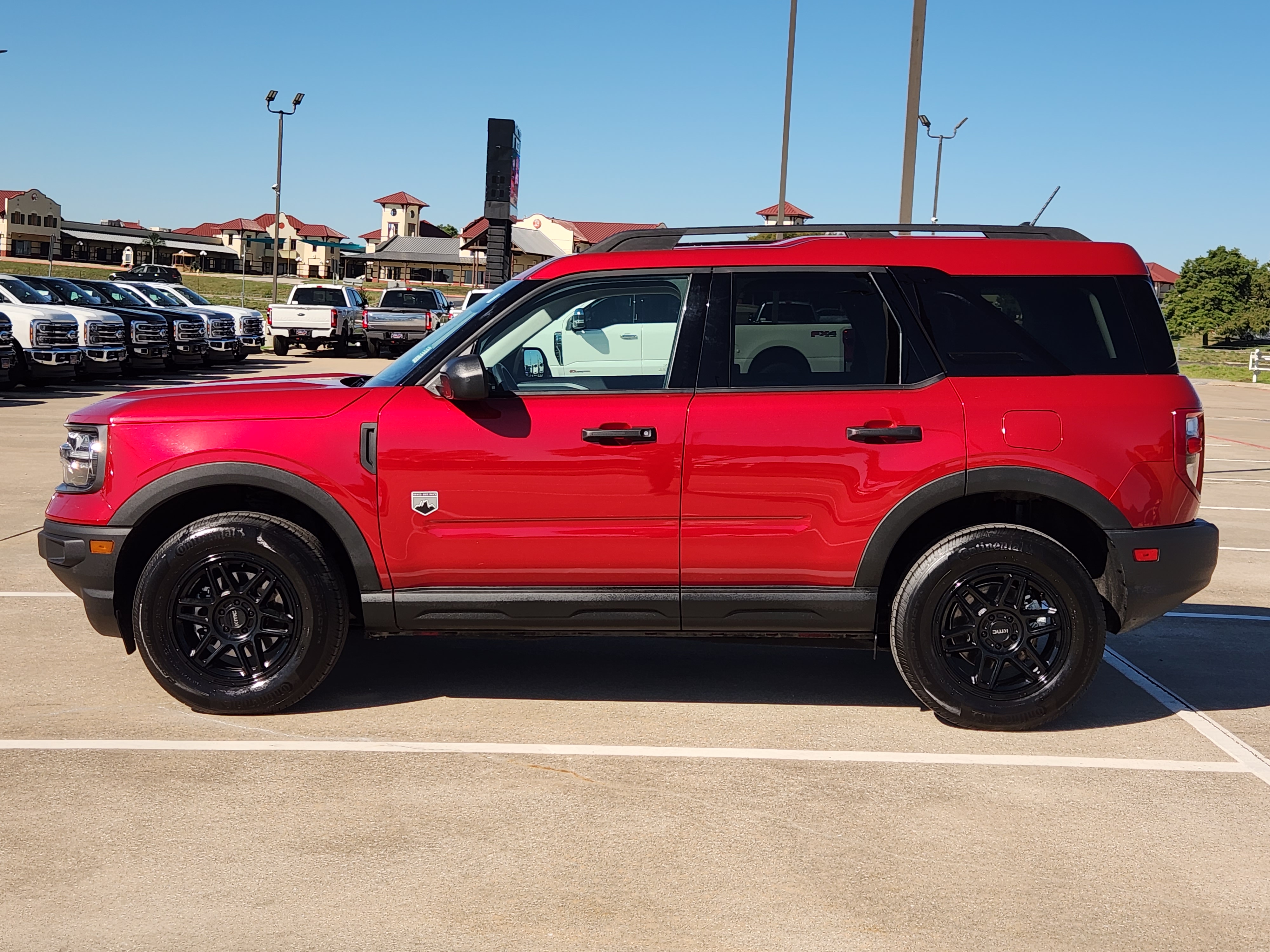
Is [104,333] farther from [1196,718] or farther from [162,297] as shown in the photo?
[1196,718]

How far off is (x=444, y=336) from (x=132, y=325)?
2161 centimetres

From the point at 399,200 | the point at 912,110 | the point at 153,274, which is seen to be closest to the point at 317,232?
the point at 399,200

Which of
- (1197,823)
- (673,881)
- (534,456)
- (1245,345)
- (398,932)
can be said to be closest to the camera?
(398,932)

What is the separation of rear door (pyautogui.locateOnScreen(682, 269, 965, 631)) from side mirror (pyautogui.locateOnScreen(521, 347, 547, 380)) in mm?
629

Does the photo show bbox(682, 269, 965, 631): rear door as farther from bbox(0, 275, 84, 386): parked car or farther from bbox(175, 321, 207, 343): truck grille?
bbox(175, 321, 207, 343): truck grille

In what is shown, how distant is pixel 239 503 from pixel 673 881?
2.62m

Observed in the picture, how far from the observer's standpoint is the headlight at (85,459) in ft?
16.7

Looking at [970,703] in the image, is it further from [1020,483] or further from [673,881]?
[673,881]

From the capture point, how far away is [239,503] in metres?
5.30

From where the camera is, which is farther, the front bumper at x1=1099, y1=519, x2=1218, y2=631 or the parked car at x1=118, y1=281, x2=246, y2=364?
the parked car at x1=118, y1=281, x2=246, y2=364

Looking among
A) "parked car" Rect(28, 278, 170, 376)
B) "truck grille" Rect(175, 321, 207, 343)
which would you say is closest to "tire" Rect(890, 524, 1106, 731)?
"parked car" Rect(28, 278, 170, 376)

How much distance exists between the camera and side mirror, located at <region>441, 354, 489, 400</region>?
190 inches

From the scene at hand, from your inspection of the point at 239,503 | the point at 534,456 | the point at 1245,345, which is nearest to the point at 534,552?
the point at 534,456

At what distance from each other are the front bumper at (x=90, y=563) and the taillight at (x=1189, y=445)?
413cm
